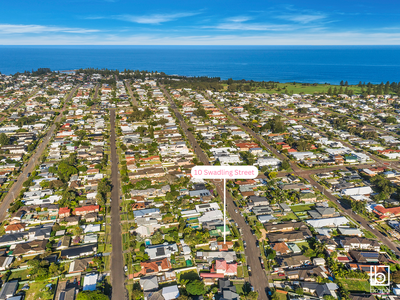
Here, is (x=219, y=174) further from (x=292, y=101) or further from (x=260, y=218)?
(x=292, y=101)

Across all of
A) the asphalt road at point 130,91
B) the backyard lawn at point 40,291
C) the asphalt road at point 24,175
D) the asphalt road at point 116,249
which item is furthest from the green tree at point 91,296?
the asphalt road at point 130,91

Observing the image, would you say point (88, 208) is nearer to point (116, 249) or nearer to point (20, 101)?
point (116, 249)

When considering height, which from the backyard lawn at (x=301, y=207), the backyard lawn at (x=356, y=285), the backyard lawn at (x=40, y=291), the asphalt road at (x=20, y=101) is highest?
the asphalt road at (x=20, y=101)

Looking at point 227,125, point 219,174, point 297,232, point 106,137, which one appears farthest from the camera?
point 227,125

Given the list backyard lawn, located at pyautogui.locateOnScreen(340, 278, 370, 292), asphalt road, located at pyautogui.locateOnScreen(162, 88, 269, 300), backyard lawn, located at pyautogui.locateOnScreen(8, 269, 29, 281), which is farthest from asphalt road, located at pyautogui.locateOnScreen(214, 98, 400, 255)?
backyard lawn, located at pyautogui.locateOnScreen(8, 269, 29, 281)

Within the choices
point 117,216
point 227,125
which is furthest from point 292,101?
point 117,216

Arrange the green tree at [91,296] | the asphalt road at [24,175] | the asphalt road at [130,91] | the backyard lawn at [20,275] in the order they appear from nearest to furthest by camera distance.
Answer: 1. the green tree at [91,296]
2. the backyard lawn at [20,275]
3. the asphalt road at [24,175]
4. the asphalt road at [130,91]

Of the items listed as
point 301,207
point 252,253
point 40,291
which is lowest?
point 40,291

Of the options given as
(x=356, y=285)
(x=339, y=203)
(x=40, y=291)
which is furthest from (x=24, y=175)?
(x=339, y=203)

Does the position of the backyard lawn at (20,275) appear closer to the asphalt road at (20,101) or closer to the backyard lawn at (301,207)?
the backyard lawn at (301,207)

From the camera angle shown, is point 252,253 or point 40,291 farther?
point 252,253

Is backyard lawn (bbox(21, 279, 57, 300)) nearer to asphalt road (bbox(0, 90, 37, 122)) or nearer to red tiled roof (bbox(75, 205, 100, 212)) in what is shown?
red tiled roof (bbox(75, 205, 100, 212))
